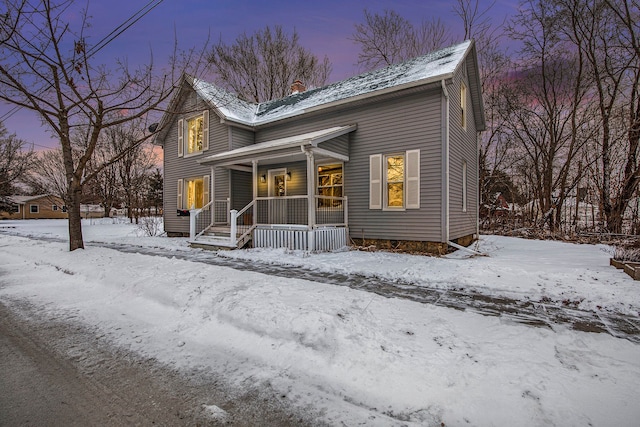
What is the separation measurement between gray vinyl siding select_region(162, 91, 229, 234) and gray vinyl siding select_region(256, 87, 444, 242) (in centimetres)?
479

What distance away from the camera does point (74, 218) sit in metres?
9.57

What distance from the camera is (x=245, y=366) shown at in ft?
9.21

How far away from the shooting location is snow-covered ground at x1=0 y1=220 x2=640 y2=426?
218cm

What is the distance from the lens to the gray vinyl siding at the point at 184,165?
12.8m

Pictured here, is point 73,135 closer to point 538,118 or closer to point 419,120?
point 419,120

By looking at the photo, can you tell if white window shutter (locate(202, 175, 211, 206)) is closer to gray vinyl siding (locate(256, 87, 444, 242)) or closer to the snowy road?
gray vinyl siding (locate(256, 87, 444, 242))

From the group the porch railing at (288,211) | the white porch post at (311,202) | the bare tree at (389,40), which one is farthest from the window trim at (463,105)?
the bare tree at (389,40)

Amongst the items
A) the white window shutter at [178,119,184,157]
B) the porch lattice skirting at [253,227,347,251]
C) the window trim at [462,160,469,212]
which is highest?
the white window shutter at [178,119,184,157]

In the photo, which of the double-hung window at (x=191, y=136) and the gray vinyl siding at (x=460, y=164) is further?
the double-hung window at (x=191, y=136)

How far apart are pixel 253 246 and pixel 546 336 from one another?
8.38 m

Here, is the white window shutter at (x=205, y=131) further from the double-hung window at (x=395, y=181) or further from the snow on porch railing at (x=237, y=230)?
the double-hung window at (x=395, y=181)

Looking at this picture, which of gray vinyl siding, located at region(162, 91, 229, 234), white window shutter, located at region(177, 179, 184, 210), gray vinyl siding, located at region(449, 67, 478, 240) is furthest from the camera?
white window shutter, located at region(177, 179, 184, 210)

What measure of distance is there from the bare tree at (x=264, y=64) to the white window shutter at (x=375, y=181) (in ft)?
54.4

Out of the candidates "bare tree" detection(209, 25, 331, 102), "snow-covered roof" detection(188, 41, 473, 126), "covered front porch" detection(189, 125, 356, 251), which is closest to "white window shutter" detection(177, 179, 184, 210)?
"covered front porch" detection(189, 125, 356, 251)
